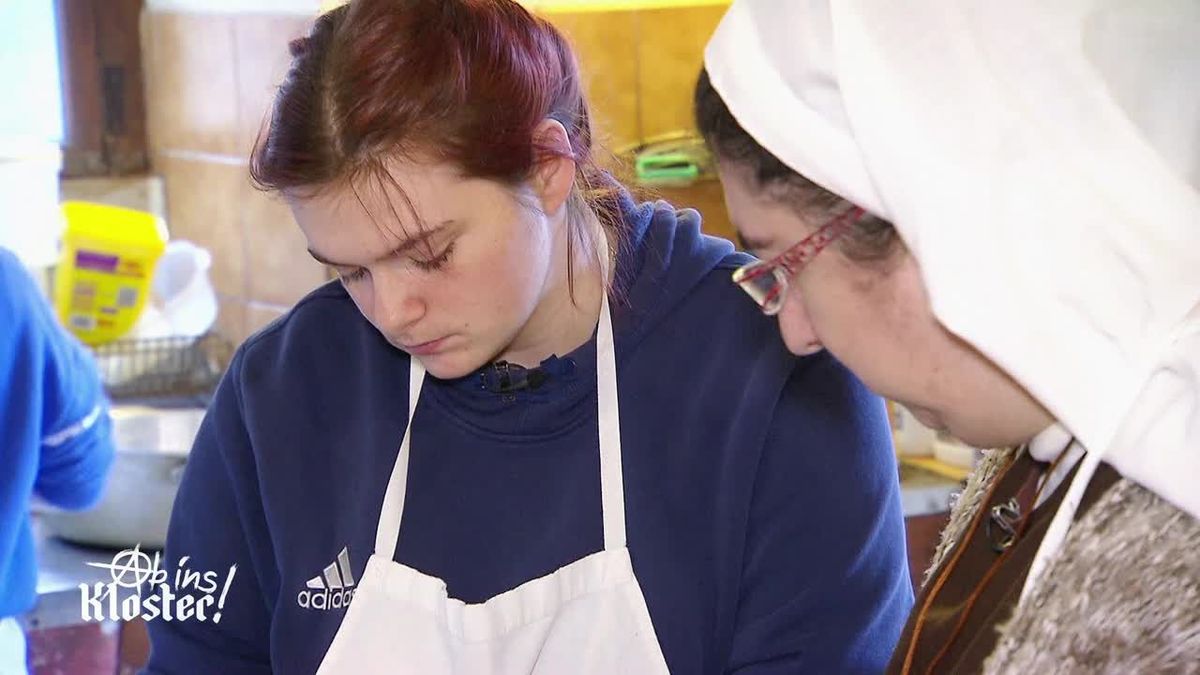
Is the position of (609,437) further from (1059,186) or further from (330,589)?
(1059,186)

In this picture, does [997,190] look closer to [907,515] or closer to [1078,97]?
[1078,97]

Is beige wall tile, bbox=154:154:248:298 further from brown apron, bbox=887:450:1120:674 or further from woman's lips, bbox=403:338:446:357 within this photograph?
brown apron, bbox=887:450:1120:674

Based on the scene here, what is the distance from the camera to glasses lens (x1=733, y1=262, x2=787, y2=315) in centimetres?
93

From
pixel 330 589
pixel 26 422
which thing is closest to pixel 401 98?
pixel 330 589

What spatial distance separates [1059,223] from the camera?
0.78 metres

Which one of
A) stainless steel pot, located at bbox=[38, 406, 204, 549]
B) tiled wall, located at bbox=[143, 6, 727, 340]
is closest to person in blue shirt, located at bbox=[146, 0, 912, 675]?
stainless steel pot, located at bbox=[38, 406, 204, 549]

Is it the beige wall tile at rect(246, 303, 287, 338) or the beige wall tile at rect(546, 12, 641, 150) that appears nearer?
the beige wall tile at rect(546, 12, 641, 150)

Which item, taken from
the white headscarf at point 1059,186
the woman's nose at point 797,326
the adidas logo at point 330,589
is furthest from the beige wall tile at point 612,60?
the white headscarf at point 1059,186

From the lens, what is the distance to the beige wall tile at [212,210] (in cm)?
255

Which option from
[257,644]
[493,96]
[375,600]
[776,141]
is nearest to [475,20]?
[493,96]

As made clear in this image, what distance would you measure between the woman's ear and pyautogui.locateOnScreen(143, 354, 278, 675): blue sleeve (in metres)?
0.35

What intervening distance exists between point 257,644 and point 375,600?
16cm

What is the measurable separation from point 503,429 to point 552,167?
24 cm

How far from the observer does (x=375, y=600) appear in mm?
1279
